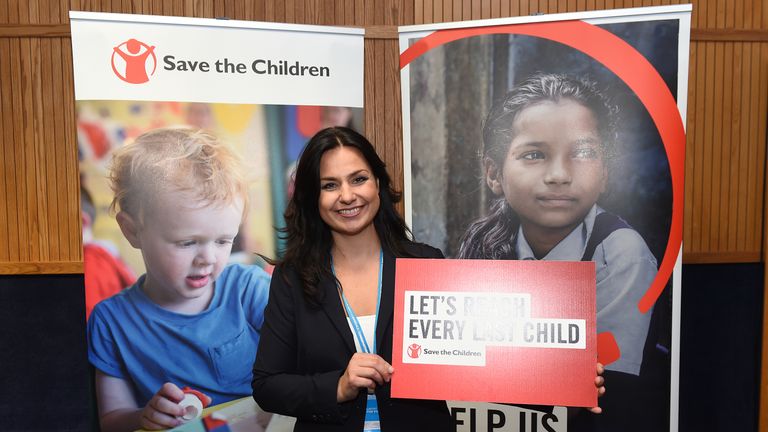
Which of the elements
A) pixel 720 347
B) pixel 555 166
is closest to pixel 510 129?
pixel 555 166

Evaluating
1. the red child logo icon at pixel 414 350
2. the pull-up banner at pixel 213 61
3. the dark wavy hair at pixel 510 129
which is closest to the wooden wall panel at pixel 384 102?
the pull-up banner at pixel 213 61

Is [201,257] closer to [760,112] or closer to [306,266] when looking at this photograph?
[306,266]

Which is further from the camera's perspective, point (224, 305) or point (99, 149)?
point (224, 305)

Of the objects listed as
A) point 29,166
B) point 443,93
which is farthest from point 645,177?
point 29,166

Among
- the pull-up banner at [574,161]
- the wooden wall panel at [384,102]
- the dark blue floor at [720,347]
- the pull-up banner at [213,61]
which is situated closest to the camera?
→ the pull-up banner at [213,61]

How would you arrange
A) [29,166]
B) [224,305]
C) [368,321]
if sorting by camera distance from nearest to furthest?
[368,321] < [224,305] < [29,166]

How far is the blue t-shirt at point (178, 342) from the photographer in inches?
105

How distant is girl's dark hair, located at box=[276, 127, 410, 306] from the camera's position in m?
1.73

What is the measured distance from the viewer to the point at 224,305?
107 inches

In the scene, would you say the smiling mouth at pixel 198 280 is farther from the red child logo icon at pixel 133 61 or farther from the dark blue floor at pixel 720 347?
Answer: the dark blue floor at pixel 720 347

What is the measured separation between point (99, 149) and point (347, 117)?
109 centimetres

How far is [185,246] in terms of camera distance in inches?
103

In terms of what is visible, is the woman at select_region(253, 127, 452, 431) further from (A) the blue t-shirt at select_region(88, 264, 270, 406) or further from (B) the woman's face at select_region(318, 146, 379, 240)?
(A) the blue t-shirt at select_region(88, 264, 270, 406)

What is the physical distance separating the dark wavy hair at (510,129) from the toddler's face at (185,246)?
112cm
